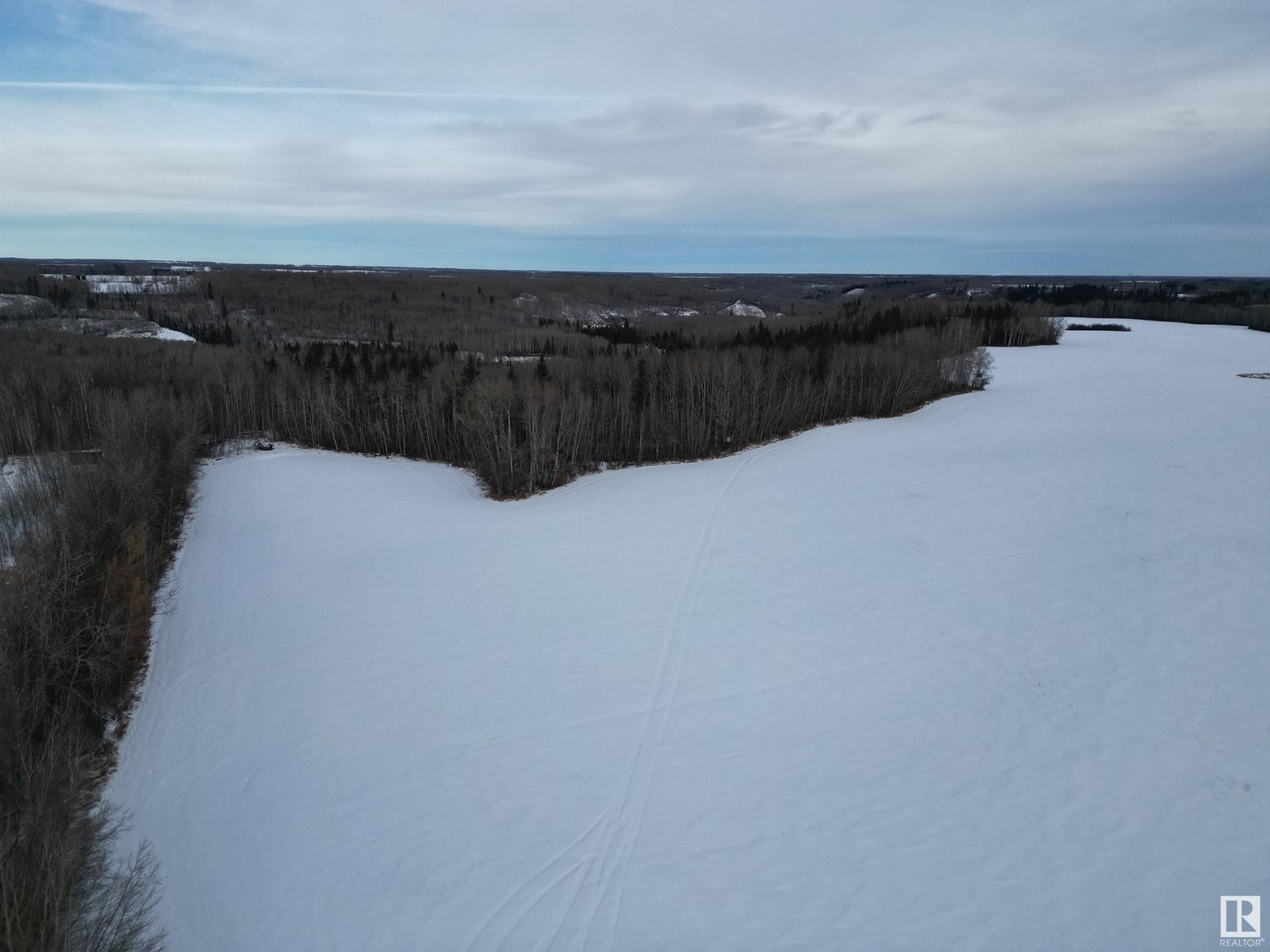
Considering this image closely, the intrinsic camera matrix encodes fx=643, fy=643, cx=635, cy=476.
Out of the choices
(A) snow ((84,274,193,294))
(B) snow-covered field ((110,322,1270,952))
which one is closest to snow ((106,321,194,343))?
(A) snow ((84,274,193,294))

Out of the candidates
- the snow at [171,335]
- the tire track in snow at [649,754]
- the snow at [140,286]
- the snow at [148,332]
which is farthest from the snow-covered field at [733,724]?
the snow at [140,286]

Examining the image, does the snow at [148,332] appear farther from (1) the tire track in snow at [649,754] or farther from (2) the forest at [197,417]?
(1) the tire track in snow at [649,754]

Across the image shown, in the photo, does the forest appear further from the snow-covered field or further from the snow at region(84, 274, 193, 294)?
the snow at region(84, 274, 193, 294)

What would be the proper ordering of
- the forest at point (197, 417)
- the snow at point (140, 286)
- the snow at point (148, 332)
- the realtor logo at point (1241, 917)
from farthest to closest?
the snow at point (140, 286), the snow at point (148, 332), the forest at point (197, 417), the realtor logo at point (1241, 917)

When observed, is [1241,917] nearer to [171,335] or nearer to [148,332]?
[148,332]

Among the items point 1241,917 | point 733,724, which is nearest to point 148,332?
point 733,724

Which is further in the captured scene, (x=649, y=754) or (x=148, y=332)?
(x=148, y=332)
